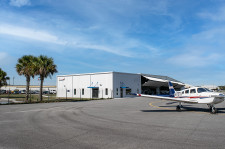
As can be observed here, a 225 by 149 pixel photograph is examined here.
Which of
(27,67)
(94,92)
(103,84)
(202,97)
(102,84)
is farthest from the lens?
(94,92)

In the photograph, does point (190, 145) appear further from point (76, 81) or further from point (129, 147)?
point (76, 81)

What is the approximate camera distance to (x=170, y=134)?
7711mm

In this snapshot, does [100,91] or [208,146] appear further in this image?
[100,91]

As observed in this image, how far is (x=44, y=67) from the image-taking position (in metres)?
32.3

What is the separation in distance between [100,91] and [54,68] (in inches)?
630

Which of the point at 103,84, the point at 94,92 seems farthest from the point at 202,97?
the point at 94,92

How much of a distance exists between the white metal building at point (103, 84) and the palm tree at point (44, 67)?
10265mm

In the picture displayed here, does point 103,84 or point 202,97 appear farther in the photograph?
point 103,84

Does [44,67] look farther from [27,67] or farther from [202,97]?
[202,97]

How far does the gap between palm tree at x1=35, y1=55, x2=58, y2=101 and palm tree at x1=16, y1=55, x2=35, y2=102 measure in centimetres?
85

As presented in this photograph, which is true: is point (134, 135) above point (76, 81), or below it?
below

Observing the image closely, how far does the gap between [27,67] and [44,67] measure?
2.73m

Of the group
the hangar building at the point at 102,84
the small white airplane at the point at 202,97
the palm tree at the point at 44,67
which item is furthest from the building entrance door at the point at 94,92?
the small white airplane at the point at 202,97

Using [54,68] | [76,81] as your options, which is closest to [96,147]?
[54,68]
